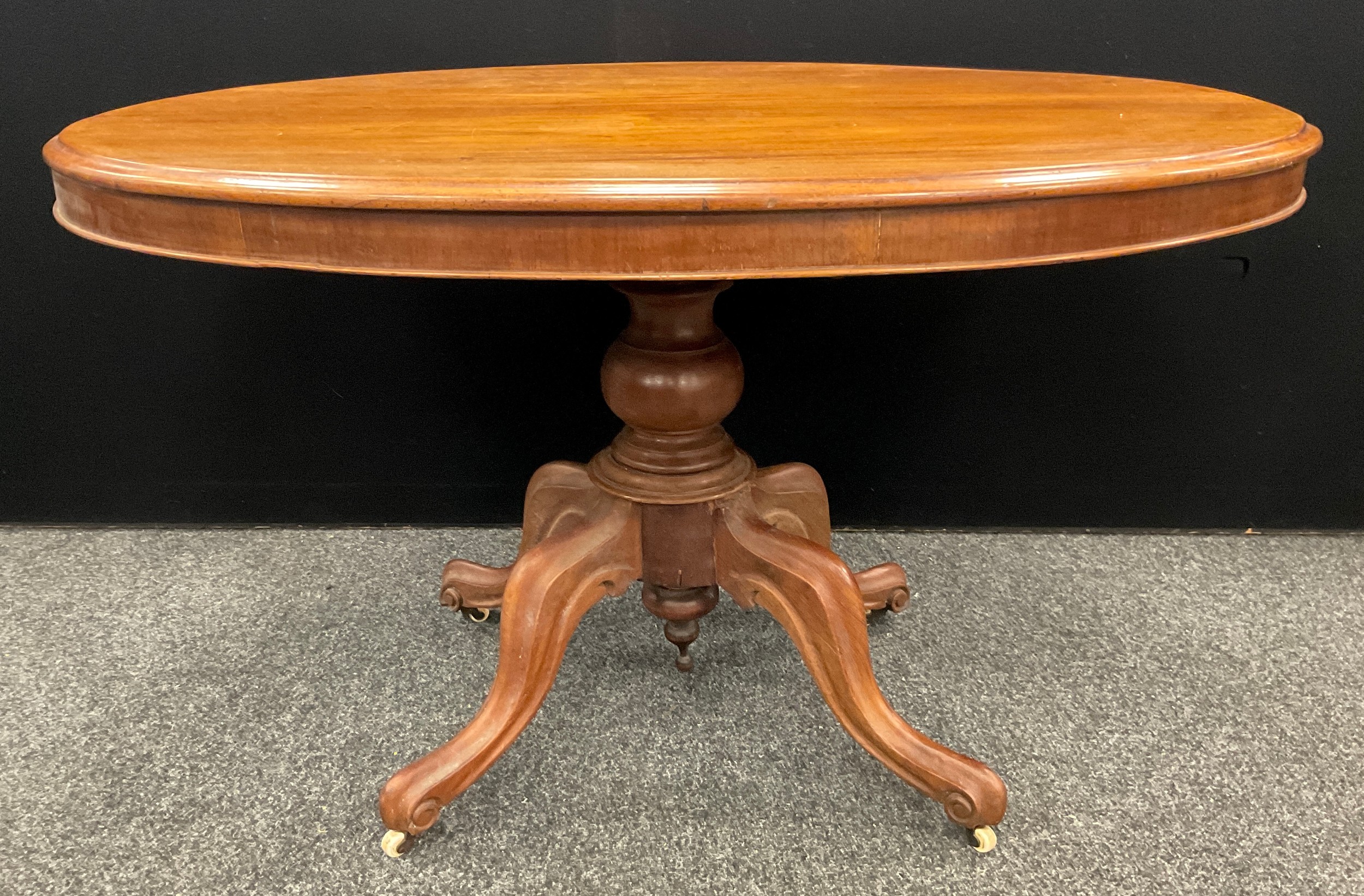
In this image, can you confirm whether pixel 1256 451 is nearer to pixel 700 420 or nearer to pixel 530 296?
pixel 700 420

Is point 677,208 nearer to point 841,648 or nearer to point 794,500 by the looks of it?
point 841,648

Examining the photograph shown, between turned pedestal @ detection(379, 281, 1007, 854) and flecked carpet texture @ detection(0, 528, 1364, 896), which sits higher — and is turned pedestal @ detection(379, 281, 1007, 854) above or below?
above

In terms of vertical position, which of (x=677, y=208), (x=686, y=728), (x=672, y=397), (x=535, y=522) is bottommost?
(x=686, y=728)

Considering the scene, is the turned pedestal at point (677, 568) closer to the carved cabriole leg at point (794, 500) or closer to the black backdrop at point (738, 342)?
the carved cabriole leg at point (794, 500)

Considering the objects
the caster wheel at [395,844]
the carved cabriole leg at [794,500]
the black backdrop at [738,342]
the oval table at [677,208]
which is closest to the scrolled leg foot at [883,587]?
the carved cabriole leg at [794,500]

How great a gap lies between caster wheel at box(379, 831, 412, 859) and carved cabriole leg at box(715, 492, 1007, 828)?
402 millimetres

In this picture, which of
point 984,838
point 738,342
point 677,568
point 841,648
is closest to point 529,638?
A: point 677,568

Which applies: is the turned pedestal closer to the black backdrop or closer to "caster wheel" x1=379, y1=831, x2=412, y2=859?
"caster wheel" x1=379, y1=831, x2=412, y2=859

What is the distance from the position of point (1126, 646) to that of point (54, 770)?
1233 millimetres

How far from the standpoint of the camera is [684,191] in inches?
23.3

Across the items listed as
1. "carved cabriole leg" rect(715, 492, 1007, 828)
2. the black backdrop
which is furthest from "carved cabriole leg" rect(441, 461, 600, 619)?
the black backdrop

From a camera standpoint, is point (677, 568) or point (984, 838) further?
point (677, 568)

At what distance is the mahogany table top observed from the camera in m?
0.60

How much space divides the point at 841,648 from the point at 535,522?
1.36 feet
